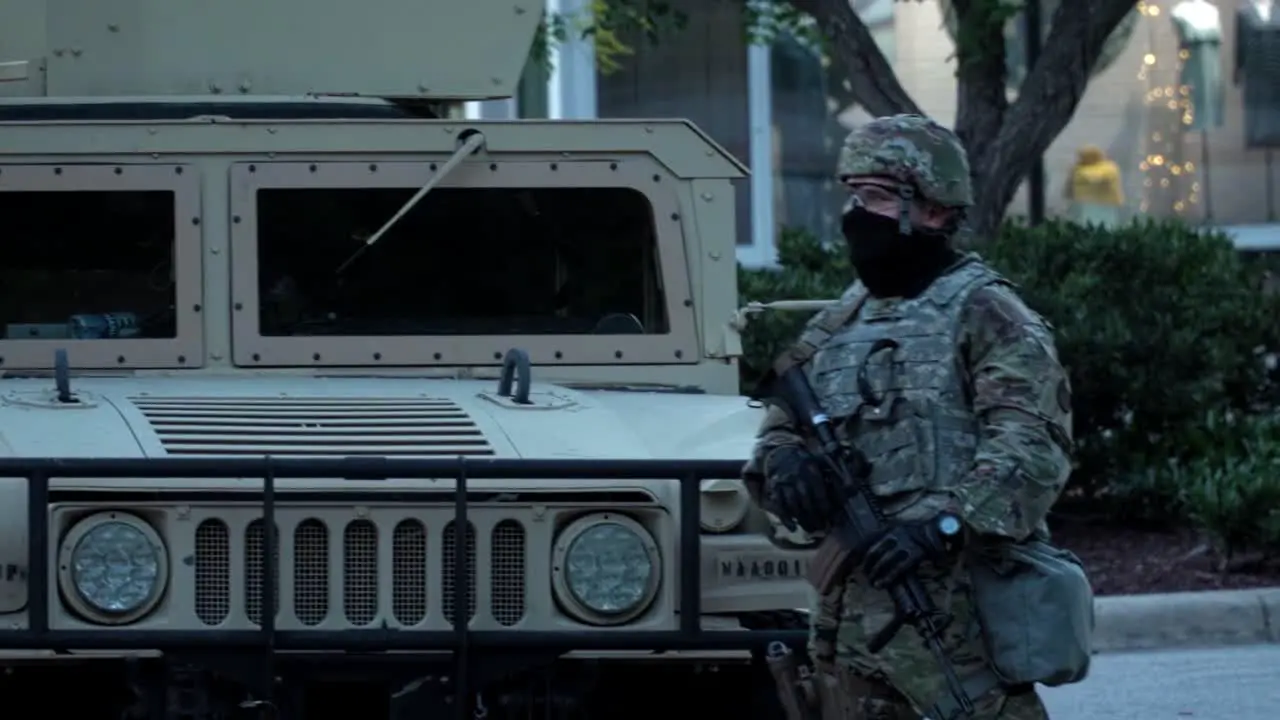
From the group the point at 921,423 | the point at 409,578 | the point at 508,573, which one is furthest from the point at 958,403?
the point at 409,578

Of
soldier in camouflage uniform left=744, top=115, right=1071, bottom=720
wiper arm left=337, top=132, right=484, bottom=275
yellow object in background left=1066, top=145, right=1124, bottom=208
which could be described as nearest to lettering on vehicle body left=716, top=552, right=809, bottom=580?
soldier in camouflage uniform left=744, top=115, right=1071, bottom=720

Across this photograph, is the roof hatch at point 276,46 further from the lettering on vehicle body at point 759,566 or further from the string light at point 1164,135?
the string light at point 1164,135

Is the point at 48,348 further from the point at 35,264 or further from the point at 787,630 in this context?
the point at 787,630

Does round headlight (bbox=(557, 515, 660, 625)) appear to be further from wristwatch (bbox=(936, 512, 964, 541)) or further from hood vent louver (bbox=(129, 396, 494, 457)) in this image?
wristwatch (bbox=(936, 512, 964, 541))

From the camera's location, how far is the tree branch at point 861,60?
1057cm

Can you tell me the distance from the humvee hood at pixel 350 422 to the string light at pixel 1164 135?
9640 mm

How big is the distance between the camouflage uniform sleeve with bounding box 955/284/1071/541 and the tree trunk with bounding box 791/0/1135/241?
6.46 meters

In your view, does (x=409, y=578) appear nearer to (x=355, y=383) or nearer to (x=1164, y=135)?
(x=355, y=383)

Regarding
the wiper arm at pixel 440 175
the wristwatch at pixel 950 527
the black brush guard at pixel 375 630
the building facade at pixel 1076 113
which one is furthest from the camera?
the building facade at pixel 1076 113

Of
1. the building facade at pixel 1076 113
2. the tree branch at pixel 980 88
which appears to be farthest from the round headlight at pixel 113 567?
the building facade at pixel 1076 113

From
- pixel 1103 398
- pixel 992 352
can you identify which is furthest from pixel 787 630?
pixel 1103 398

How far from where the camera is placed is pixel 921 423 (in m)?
4.00

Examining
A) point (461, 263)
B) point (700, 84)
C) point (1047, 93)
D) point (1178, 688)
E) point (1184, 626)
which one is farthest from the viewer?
point (700, 84)

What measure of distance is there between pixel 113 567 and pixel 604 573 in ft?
3.17
